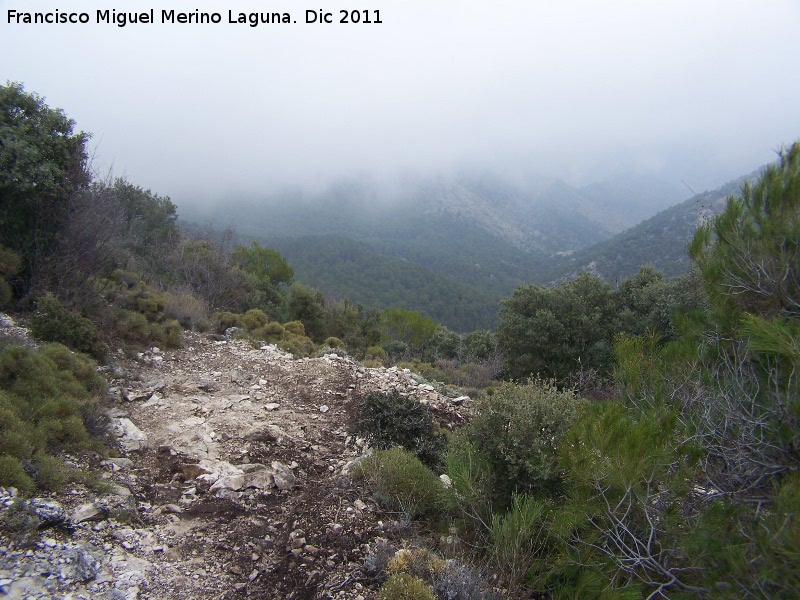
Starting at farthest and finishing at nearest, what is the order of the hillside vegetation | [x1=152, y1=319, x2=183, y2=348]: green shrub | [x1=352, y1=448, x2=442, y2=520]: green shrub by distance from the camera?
[x1=152, y1=319, x2=183, y2=348]: green shrub
[x1=352, y1=448, x2=442, y2=520]: green shrub
the hillside vegetation

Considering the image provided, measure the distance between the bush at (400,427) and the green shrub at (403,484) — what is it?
29.9 inches

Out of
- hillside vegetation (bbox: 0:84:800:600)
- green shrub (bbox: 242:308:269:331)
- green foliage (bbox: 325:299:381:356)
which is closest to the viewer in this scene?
hillside vegetation (bbox: 0:84:800:600)

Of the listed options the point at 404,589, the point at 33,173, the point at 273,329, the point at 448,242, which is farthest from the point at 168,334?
the point at 448,242

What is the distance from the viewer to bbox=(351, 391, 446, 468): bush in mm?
6090

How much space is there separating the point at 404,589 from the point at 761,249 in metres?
3.65

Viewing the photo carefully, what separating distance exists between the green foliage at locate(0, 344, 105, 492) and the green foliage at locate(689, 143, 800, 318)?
591 centimetres

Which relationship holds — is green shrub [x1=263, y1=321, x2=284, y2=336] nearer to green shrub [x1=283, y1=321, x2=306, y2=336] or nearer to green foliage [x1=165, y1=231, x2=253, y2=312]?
green shrub [x1=283, y1=321, x2=306, y2=336]

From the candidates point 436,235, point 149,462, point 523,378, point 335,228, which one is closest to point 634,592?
point 149,462

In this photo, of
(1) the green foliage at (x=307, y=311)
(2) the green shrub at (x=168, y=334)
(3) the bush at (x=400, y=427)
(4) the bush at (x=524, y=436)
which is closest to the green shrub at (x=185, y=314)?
(2) the green shrub at (x=168, y=334)

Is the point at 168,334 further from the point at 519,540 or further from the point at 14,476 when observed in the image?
the point at 519,540

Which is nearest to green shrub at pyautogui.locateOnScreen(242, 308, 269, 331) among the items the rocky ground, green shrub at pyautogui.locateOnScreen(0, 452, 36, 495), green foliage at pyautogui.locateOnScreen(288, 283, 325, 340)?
the rocky ground

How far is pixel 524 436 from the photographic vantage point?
402cm

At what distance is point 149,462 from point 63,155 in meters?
6.88

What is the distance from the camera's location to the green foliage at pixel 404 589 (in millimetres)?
3158
